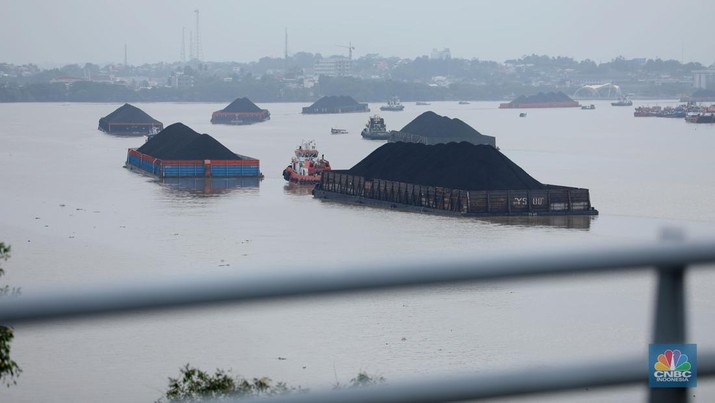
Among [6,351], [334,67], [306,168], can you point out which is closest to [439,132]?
[306,168]

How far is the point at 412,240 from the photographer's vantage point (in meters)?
14.6

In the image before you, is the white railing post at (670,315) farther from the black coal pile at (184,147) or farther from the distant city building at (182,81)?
the distant city building at (182,81)

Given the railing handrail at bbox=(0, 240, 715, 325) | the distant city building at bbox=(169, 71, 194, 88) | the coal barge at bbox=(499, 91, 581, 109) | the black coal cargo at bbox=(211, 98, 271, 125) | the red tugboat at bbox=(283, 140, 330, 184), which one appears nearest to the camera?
the railing handrail at bbox=(0, 240, 715, 325)

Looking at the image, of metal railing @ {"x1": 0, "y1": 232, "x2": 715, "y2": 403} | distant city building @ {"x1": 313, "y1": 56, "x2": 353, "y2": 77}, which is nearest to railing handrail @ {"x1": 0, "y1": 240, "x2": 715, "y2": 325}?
metal railing @ {"x1": 0, "y1": 232, "x2": 715, "y2": 403}

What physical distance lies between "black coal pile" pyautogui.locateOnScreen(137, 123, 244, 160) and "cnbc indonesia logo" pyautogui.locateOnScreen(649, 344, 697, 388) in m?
24.5

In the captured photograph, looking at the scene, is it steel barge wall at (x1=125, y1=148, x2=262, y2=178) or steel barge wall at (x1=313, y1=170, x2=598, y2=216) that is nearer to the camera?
steel barge wall at (x1=313, y1=170, x2=598, y2=216)

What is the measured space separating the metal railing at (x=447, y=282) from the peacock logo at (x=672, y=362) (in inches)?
0.5

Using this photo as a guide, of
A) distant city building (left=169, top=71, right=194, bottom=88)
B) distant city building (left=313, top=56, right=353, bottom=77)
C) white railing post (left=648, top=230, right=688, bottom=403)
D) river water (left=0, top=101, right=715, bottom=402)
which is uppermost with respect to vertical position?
distant city building (left=313, top=56, right=353, bottom=77)

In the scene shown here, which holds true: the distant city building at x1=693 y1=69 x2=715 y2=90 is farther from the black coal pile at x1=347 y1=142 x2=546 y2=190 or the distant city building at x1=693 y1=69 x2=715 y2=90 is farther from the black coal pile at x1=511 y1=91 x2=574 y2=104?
the black coal pile at x1=347 y1=142 x2=546 y2=190

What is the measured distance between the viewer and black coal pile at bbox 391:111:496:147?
34.0 meters

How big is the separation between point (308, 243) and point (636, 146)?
2375cm

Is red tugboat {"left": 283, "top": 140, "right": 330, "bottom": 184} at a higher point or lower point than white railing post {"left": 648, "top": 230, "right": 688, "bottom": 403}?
lower

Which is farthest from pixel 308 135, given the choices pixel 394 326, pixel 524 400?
pixel 524 400

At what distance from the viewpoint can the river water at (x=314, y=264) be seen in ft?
5.24
